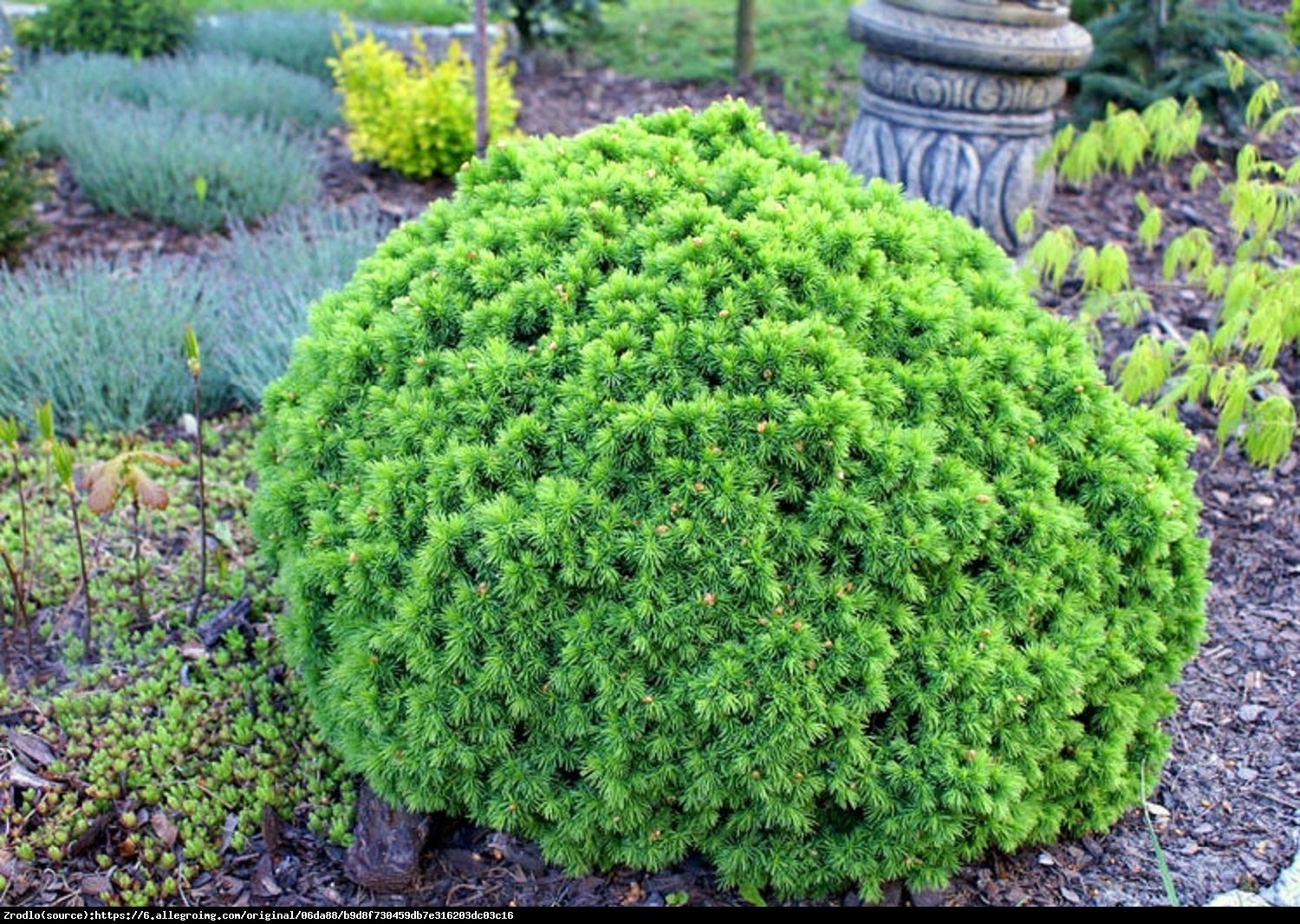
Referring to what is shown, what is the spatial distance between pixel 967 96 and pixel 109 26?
586 centimetres

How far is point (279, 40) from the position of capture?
7926 mm

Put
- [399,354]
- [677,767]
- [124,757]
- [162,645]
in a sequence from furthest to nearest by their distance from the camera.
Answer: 1. [162,645]
2. [124,757]
3. [399,354]
4. [677,767]

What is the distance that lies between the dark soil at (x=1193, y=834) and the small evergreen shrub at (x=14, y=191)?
11.4ft

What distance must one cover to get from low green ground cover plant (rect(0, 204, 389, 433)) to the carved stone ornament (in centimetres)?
242

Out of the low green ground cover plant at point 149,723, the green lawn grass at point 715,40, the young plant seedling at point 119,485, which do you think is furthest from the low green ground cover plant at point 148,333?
the green lawn grass at point 715,40

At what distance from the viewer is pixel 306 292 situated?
448 centimetres

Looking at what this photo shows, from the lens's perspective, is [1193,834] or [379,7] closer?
[1193,834]

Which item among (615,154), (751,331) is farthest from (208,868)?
(615,154)

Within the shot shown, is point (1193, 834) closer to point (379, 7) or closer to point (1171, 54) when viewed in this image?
point (1171, 54)

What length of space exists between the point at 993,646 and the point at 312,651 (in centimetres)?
146

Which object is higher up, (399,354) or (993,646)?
(399,354)

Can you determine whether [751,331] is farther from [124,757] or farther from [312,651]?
[124,757]

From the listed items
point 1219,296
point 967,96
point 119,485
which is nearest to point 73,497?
point 119,485

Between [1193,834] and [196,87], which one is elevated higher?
[196,87]
